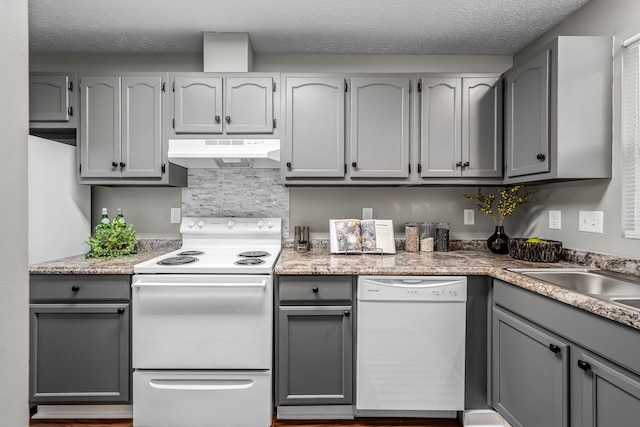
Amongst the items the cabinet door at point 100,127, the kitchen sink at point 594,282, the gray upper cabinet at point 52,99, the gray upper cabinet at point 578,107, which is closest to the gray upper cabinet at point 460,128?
the gray upper cabinet at point 578,107

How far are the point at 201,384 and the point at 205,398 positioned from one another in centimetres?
8

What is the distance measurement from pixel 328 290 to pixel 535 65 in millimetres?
1759

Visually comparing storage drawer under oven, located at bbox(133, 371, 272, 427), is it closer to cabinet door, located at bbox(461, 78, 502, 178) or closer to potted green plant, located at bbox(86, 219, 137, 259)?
potted green plant, located at bbox(86, 219, 137, 259)

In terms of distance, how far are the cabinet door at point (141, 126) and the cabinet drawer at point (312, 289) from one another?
1212 mm

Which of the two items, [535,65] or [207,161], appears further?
[207,161]

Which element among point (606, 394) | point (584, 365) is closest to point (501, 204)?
point (584, 365)

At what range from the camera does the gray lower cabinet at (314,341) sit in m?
1.99

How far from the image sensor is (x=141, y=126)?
2363 mm

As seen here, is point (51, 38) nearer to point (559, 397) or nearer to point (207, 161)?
point (207, 161)

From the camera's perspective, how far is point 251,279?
6.39 ft

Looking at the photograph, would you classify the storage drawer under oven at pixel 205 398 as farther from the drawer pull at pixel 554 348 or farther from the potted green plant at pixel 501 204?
the potted green plant at pixel 501 204

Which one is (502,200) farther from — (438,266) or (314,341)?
(314,341)

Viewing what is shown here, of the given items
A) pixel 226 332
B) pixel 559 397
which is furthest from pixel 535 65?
pixel 226 332

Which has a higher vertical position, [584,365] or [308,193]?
[308,193]
